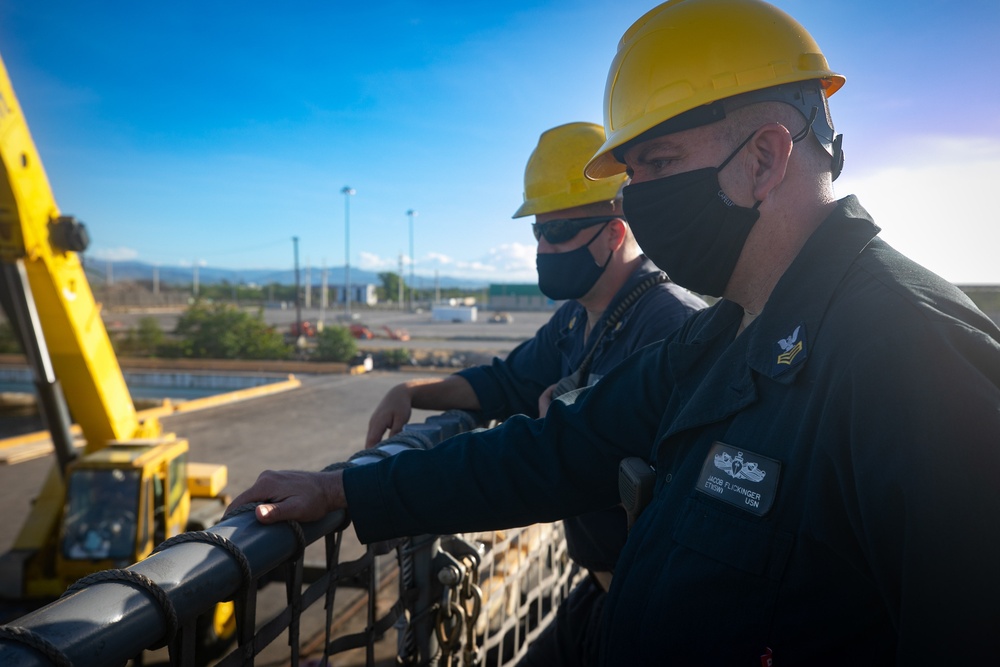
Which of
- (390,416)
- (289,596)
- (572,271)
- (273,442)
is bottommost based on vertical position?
(273,442)

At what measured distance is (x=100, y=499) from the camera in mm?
5590

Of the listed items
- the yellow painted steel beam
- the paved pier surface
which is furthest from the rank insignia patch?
the yellow painted steel beam

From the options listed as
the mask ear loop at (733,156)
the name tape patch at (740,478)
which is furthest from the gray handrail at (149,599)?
the mask ear loop at (733,156)

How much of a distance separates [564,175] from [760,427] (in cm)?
209

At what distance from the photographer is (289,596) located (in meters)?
1.52

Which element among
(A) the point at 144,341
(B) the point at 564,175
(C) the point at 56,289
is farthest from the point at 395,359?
(B) the point at 564,175

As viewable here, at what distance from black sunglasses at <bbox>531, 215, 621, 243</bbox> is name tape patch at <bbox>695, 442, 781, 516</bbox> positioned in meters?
1.79

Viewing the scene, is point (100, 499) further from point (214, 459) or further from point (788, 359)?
point (214, 459)

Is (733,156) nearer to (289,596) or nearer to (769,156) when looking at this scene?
(769,156)

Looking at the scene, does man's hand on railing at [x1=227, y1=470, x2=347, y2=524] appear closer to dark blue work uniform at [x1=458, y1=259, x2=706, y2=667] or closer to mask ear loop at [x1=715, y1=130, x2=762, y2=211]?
dark blue work uniform at [x1=458, y1=259, x2=706, y2=667]

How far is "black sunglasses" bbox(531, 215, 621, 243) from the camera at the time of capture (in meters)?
2.99

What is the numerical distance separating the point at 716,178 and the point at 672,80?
0.93ft

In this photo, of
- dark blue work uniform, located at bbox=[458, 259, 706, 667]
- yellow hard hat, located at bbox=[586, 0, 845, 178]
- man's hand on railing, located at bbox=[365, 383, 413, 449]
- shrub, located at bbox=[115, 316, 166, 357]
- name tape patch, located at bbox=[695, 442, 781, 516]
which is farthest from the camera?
shrub, located at bbox=[115, 316, 166, 357]

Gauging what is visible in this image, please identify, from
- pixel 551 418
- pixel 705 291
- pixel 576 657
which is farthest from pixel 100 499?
pixel 705 291
